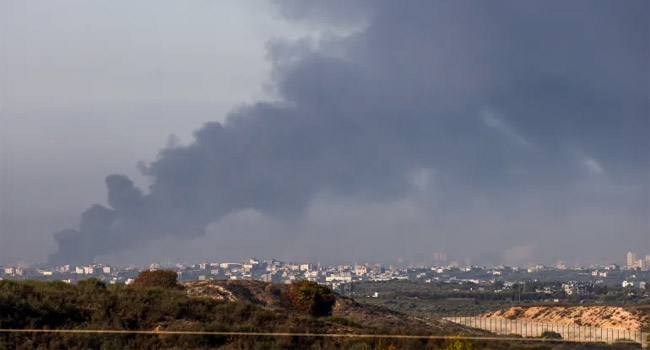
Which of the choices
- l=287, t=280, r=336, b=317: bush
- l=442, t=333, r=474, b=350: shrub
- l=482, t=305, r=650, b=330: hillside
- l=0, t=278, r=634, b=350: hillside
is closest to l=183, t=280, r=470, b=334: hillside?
l=287, t=280, r=336, b=317: bush

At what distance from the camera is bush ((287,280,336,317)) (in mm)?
53031

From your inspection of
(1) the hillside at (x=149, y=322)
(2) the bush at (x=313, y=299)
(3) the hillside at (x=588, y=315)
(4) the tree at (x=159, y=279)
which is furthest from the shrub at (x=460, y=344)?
(3) the hillside at (x=588, y=315)

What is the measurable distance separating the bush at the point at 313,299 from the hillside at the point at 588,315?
86.4ft

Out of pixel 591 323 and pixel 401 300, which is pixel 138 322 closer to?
pixel 591 323

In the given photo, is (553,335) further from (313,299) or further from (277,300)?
(277,300)

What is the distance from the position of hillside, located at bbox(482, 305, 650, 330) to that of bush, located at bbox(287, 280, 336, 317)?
86.4 ft

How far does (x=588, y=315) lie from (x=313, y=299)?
32.1 metres

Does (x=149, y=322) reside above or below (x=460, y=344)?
above

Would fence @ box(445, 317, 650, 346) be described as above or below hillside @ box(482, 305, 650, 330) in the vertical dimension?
below

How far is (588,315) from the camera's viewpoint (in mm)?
74625

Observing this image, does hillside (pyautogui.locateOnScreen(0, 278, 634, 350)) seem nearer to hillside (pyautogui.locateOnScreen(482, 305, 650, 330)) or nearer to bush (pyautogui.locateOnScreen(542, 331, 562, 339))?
bush (pyautogui.locateOnScreen(542, 331, 562, 339))

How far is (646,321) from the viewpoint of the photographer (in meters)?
67.7

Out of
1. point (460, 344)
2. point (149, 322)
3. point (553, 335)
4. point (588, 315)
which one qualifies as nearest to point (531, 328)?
point (588, 315)

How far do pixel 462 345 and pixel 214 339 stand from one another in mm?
8432
